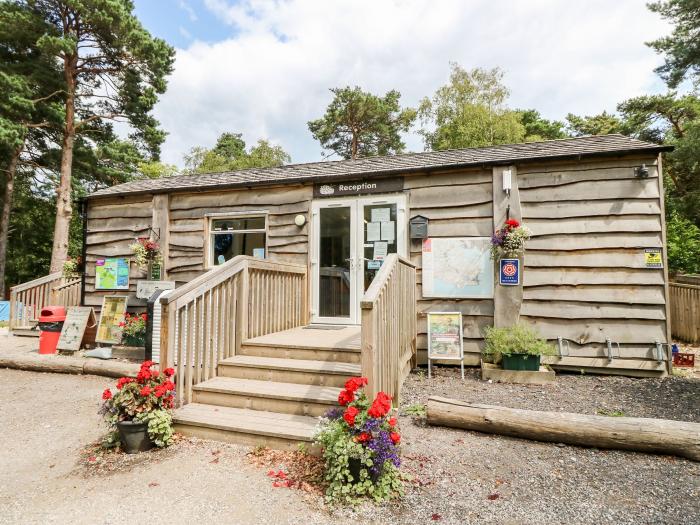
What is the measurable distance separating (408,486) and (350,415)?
619 mm

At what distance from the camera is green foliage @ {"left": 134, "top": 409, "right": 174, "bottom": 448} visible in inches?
115

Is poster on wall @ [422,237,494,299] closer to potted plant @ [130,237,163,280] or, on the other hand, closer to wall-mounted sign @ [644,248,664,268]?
wall-mounted sign @ [644,248,664,268]

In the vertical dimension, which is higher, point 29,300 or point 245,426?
point 29,300

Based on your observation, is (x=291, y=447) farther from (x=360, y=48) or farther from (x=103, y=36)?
(x=360, y=48)

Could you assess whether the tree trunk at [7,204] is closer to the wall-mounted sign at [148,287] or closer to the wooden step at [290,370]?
the wall-mounted sign at [148,287]

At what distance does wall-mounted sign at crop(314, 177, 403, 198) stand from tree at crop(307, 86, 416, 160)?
52.6 ft

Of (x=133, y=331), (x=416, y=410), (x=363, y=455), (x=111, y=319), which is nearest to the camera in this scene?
(x=363, y=455)

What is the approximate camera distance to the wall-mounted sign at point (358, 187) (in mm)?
5723

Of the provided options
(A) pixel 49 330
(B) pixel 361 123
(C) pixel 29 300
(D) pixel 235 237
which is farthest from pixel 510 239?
(B) pixel 361 123

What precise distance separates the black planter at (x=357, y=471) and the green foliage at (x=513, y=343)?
10.0ft

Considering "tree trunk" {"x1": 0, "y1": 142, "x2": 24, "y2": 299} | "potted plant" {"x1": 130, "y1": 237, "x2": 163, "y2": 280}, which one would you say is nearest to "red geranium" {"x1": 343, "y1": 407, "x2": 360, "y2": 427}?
"potted plant" {"x1": 130, "y1": 237, "x2": 163, "y2": 280}

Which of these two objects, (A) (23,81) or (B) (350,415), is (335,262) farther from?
(A) (23,81)

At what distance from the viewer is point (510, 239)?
504 centimetres

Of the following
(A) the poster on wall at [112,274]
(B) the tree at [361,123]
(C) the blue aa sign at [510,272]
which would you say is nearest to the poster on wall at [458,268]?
(C) the blue aa sign at [510,272]
